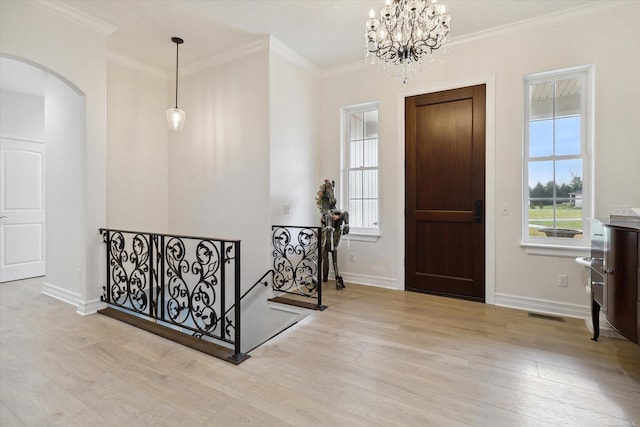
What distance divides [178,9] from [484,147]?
3.76 metres

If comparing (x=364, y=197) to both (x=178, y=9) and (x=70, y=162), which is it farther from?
(x=70, y=162)

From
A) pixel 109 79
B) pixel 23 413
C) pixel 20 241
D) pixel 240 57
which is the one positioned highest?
pixel 240 57

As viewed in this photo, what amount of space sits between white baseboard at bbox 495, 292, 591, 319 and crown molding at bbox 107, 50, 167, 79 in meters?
5.64

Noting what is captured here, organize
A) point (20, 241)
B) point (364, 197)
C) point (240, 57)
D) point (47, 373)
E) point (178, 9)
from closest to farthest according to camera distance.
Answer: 1. point (47, 373)
2. point (178, 9)
3. point (240, 57)
4. point (364, 197)
5. point (20, 241)

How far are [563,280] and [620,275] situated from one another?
1319 mm

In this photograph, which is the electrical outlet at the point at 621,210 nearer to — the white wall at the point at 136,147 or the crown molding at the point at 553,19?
the crown molding at the point at 553,19

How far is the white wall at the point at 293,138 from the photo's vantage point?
Answer: 399cm

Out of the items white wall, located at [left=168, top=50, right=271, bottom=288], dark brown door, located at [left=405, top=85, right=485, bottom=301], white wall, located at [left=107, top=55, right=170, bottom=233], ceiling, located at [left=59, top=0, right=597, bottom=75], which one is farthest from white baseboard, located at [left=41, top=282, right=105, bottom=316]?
dark brown door, located at [left=405, top=85, right=485, bottom=301]

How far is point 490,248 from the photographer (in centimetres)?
369

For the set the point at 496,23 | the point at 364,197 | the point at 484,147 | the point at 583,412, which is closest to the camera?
the point at 583,412

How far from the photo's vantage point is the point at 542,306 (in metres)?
3.42

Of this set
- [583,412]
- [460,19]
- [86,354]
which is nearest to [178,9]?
[460,19]

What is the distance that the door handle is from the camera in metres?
3.76

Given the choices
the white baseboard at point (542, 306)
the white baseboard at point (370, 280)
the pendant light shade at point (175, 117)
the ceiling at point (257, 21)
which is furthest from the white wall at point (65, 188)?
the white baseboard at point (542, 306)
